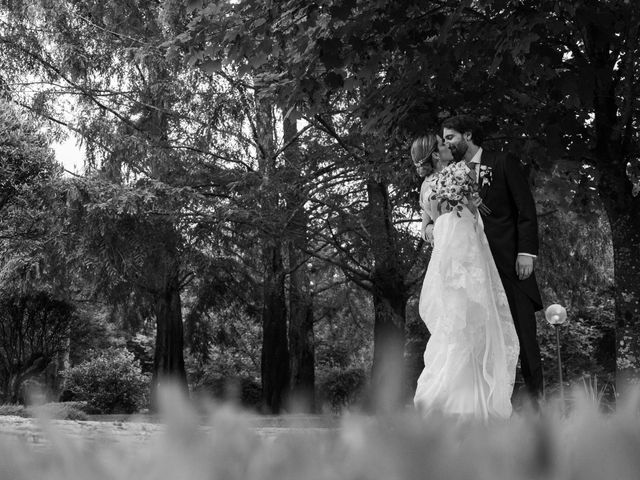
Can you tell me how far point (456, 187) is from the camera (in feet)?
17.8

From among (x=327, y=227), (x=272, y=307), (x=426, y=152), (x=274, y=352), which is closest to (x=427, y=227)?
(x=426, y=152)

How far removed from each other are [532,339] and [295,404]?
4.86 m

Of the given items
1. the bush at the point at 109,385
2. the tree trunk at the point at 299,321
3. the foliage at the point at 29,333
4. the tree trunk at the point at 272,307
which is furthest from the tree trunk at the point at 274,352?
the foliage at the point at 29,333

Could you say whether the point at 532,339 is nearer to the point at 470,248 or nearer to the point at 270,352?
the point at 470,248

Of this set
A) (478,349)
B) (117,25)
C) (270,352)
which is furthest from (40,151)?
(478,349)

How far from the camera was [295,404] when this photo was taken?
1.02 m

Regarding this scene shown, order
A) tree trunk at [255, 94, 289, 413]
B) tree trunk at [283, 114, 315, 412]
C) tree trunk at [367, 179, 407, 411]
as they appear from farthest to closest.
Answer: tree trunk at [283, 114, 315, 412] < tree trunk at [255, 94, 289, 413] < tree trunk at [367, 179, 407, 411]

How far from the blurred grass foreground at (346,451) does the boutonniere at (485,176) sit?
484 centimetres

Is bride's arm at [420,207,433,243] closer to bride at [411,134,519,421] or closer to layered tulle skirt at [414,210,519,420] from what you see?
bride at [411,134,519,421]

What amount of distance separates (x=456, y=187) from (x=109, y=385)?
19.3m

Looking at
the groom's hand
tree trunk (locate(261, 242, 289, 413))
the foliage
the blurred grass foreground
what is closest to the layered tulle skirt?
the groom's hand

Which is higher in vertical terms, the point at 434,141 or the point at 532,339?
the point at 434,141

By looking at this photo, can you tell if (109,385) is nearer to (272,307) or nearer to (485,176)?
(272,307)

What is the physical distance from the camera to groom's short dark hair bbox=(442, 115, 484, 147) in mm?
5707
